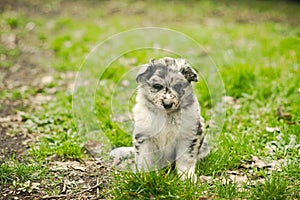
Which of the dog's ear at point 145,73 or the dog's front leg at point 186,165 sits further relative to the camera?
the dog's front leg at point 186,165

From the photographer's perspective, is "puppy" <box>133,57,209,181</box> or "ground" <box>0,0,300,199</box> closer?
"puppy" <box>133,57,209,181</box>

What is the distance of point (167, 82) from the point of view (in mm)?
3299

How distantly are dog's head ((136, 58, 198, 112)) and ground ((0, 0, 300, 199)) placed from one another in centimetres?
58

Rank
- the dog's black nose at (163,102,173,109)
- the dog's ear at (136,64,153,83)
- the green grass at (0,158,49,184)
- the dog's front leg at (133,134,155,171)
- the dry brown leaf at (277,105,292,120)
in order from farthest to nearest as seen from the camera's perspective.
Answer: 1. the dry brown leaf at (277,105,292,120)
2. the green grass at (0,158,49,184)
3. the dog's front leg at (133,134,155,171)
4. the dog's ear at (136,64,153,83)
5. the dog's black nose at (163,102,173,109)

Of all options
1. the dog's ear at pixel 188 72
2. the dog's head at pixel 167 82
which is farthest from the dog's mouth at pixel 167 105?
the dog's ear at pixel 188 72

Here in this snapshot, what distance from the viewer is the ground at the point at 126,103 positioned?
3.62m

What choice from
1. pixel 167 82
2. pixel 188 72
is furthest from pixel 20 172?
pixel 188 72

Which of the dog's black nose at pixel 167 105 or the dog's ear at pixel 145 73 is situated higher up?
the dog's ear at pixel 145 73

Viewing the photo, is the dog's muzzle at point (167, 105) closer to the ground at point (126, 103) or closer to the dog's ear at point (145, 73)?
the dog's ear at point (145, 73)

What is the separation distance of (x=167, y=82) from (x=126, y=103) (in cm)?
205

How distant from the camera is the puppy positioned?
10.9ft

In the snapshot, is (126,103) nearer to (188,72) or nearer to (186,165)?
(186,165)

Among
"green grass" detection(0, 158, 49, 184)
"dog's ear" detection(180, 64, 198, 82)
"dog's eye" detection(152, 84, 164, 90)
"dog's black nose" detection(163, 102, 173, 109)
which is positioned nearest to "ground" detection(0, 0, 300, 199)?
"green grass" detection(0, 158, 49, 184)

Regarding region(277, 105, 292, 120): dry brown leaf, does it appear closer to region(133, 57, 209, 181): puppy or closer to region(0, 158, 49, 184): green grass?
region(133, 57, 209, 181): puppy
